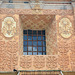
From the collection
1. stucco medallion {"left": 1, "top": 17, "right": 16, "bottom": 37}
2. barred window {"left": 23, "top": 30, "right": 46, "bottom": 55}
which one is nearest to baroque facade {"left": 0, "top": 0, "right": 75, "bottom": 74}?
stucco medallion {"left": 1, "top": 17, "right": 16, "bottom": 37}

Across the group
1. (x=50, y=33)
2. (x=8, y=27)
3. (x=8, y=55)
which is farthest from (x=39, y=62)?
(x=8, y=27)

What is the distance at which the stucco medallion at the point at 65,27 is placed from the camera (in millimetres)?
7711

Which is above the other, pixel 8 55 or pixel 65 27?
pixel 65 27

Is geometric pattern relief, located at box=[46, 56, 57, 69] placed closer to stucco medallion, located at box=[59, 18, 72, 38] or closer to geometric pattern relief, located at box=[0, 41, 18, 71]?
stucco medallion, located at box=[59, 18, 72, 38]

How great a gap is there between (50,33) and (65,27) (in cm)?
100

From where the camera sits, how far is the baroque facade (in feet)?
23.9

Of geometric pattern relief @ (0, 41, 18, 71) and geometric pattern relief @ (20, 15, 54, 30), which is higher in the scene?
geometric pattern relief @ (20, 15, 54, 30)

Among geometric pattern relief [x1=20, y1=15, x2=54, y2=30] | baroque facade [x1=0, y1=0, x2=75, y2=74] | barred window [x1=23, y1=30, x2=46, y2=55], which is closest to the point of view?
baroque facade [x1=0, y1=0, x2=75, y2=74]

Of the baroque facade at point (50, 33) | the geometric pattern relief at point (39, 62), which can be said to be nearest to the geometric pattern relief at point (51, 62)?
the baroque facade at point (50, 33)

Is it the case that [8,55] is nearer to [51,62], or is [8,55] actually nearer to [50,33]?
[51,62]

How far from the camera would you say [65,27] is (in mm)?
7801

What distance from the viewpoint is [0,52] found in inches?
287

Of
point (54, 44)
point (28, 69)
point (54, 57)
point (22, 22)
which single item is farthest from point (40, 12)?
point (28, 69)

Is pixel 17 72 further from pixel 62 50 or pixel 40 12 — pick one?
pixel 40 12
